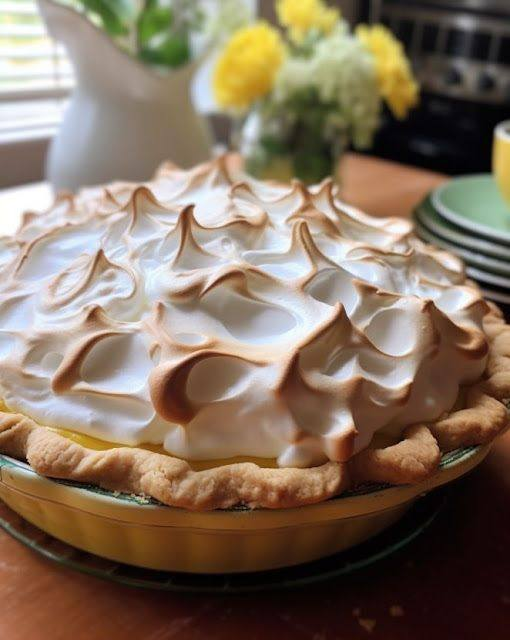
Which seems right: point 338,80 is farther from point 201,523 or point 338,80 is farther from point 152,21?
point 201,523

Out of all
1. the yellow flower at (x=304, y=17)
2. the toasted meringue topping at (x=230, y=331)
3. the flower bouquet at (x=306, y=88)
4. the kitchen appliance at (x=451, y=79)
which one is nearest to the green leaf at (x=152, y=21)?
the flower bouquet at (x=306, y=88)

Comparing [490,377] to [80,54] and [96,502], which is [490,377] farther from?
[80,54]

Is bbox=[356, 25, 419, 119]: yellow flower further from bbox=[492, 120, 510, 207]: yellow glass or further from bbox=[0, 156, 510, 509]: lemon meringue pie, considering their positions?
bbox=[0, 156, 510, 509]: lemon meringue pie

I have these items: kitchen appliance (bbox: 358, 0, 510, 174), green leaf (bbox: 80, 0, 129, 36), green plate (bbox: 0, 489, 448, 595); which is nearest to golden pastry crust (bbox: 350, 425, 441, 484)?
green plate (bbox: 0, 489, 448, 595)

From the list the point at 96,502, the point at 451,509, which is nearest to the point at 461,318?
the point at 451,509

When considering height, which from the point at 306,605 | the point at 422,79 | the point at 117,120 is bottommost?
the point at 422,79

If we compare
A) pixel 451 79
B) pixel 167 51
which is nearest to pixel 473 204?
pixel 167 51

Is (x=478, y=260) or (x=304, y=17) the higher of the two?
(x=304, y=17)
